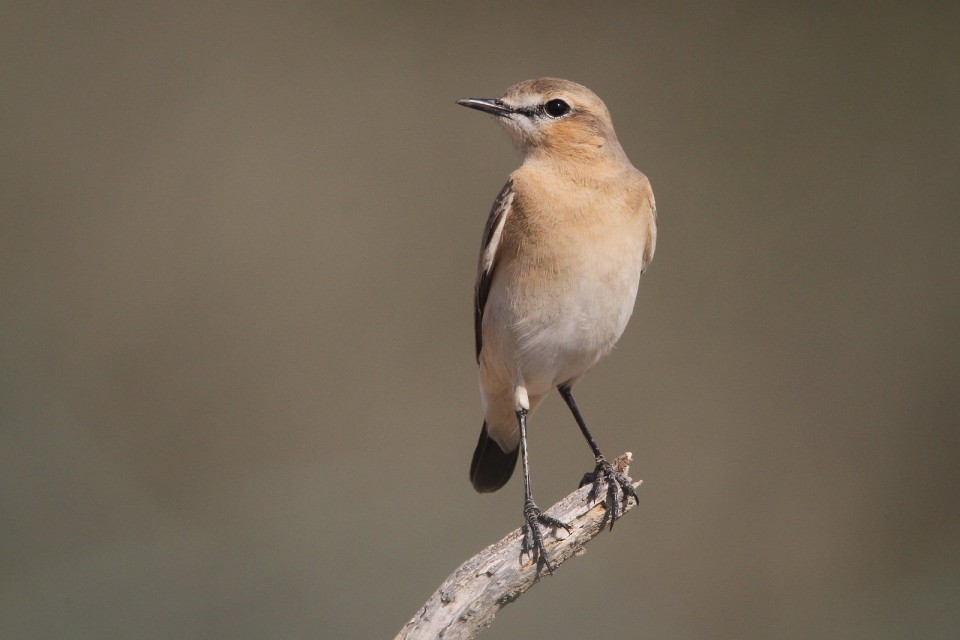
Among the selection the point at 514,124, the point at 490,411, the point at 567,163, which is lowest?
the point at 490,411

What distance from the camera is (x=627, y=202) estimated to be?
1.94 metres

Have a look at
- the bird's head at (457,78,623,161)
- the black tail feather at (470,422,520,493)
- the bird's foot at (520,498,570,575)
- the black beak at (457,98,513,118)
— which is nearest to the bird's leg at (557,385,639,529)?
the bird's foot at (520,498,570,575)

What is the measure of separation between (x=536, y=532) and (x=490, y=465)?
699 mm

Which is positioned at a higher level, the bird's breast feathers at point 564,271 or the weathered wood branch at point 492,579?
the bird's breast feathers at point 564,271

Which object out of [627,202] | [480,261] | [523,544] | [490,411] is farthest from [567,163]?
[523,544]

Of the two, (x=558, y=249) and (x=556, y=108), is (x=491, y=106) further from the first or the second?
(x=558, y=249)

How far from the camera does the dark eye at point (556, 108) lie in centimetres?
203

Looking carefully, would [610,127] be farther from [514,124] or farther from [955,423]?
[955,423]

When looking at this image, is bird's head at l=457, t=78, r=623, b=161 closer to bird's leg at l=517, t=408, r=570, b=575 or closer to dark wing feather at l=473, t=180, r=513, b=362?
dark wing feather at l=473, t=180, r=513, b=362

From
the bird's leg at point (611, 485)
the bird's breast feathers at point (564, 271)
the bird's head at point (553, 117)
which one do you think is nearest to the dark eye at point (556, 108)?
the bird's head at point (553, 117)

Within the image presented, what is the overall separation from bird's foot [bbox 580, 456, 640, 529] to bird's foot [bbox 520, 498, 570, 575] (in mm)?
108

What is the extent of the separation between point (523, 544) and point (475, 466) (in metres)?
0.75

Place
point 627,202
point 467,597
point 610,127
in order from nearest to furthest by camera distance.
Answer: point 467,597
point 627,202
point 610,127

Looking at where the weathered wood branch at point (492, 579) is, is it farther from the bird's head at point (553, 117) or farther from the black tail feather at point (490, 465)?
the bird's head at point (553, 117)
